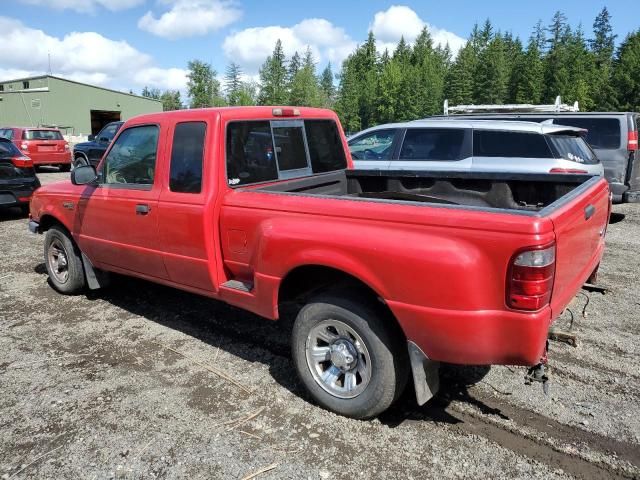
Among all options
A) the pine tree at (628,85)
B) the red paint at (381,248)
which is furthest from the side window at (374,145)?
the pine tree at (628,85)

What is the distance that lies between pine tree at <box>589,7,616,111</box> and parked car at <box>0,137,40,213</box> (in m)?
64.6

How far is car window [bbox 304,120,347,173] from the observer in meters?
4.55

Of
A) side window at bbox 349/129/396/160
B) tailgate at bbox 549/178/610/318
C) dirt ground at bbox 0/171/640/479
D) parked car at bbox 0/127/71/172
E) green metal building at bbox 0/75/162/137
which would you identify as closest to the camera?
tailgate at bbox 549/178/610/318

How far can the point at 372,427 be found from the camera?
3.10 meters

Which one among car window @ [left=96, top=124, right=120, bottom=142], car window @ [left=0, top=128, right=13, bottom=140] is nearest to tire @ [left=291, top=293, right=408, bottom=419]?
car window @ [left=96, top=124, right=120, bottom=142]

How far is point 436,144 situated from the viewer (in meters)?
7.98

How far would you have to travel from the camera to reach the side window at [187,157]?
3793 millimetres

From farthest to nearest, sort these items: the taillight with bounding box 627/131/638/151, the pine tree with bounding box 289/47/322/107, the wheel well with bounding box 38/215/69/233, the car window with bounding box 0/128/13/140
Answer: the pine tree with bounding box 289/47/322/107, the car window with bounding box 0/128/13/140, the taillight with bounding box 627/131/638/151, the wheel well with bounding box 38/215/69/233

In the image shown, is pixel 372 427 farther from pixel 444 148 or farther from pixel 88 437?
pixel 444 148

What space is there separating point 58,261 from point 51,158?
48.9 ft

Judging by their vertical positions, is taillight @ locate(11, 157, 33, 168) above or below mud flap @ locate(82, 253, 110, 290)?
above

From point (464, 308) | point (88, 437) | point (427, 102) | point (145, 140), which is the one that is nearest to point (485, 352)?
point (464, 308)

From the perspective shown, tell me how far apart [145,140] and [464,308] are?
308 cm

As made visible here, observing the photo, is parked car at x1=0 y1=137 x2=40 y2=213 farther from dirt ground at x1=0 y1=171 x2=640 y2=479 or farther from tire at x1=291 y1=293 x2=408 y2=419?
tire at x1=291 y1=293 x2=408 y2=419
